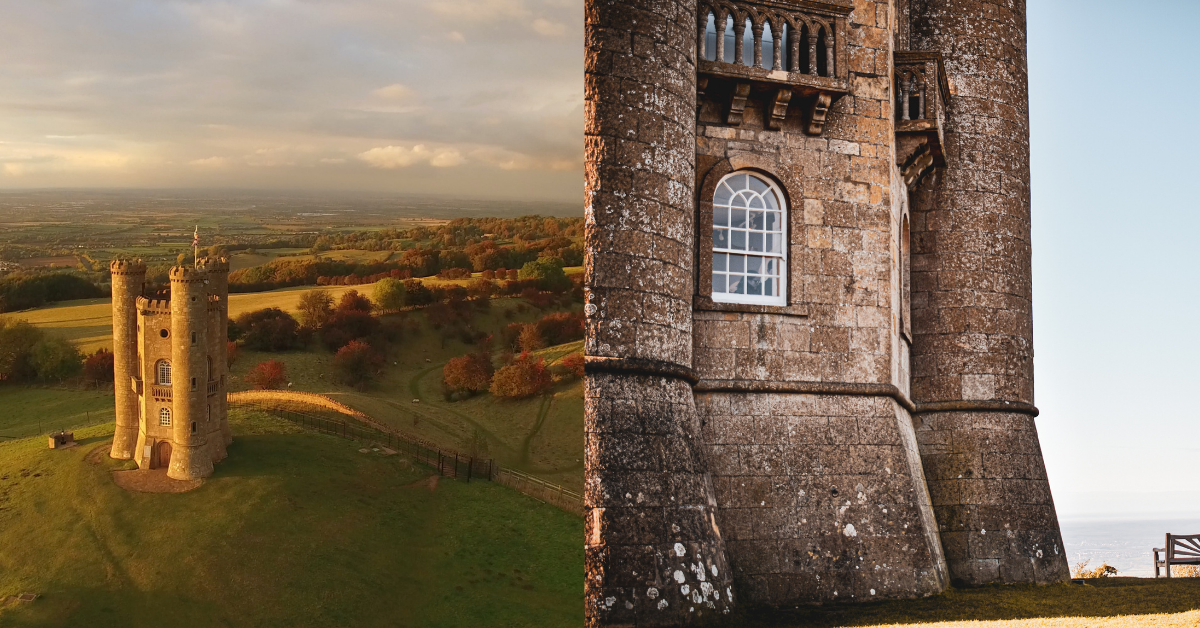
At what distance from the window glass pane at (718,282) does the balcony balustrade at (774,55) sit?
1971mm

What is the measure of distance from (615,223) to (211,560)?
34252mm

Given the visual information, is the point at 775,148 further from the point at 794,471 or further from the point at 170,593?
the point at 170,593

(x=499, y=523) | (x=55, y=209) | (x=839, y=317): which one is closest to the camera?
(x=839, y=317)

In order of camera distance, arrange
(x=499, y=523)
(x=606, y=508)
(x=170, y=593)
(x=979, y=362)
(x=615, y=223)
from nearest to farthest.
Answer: (x=606, y=508)
(x=615, y=223)
(x=979, y=362)
(x=170, y=593)
(x=499, y=523)

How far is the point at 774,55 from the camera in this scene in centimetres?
1344

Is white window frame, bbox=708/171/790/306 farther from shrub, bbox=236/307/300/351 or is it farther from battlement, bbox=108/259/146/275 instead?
shrub, bbox=236/307/300/351

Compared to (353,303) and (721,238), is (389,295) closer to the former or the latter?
(353,303)

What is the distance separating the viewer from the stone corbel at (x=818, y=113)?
1360cm

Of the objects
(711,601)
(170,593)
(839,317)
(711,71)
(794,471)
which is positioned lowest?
(170,593)

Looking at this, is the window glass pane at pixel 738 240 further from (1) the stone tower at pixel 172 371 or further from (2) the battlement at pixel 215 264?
(2) the battlement at pixel 215 264

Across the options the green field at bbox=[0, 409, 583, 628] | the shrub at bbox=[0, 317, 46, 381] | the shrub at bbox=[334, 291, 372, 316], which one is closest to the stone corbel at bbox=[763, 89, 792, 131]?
the green field at bbox=[0, 409, 583, 628]

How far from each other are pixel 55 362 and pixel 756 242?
65719 mm

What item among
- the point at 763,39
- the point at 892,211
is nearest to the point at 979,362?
the point at 892,211

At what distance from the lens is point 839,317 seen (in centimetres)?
1378
